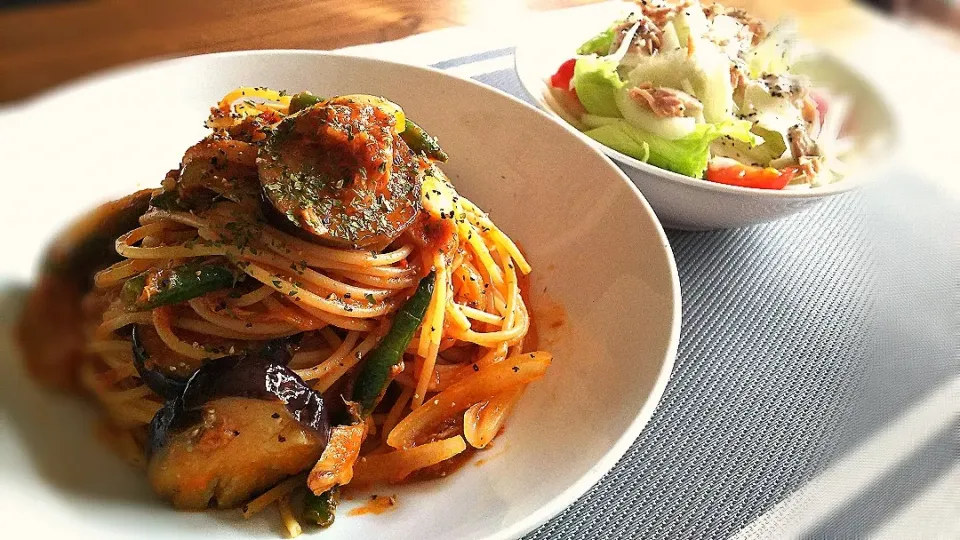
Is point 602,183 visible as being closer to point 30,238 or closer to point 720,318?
point 720,318

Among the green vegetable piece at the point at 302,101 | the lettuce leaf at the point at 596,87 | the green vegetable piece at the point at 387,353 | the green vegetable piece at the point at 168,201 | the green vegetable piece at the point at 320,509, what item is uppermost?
the green vegetable piece at the point at 302,101

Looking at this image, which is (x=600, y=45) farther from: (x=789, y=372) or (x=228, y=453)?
(x=228, y=453)

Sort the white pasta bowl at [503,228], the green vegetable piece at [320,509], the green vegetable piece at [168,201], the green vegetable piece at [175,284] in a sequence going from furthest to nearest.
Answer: the green vegetable piece at [168,201] < the green vegetable piece at [175,284] < the green vegetable piece at [320,509] < the white pasta bowl at [503,228]

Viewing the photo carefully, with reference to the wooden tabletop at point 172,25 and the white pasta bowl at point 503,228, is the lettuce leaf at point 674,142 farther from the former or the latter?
the wooden tabletop at point 172,25

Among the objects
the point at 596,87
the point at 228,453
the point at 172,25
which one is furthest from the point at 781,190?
the point at 172,25

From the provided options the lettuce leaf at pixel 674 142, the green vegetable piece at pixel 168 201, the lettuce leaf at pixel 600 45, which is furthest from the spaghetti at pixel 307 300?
the lettuce leaf at pixel 600 45

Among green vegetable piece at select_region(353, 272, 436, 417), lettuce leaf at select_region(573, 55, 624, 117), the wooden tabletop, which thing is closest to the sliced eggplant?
green vegetable piece at select_region(353, 272, 436, 417)

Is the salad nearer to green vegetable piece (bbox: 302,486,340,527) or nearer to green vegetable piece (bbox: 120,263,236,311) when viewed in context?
green vegetable piece (bbox: 120,263,236,311)

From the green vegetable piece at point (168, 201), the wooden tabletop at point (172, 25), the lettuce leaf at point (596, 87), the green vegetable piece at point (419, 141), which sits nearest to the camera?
the wooden tabletop at point (172, 25)
